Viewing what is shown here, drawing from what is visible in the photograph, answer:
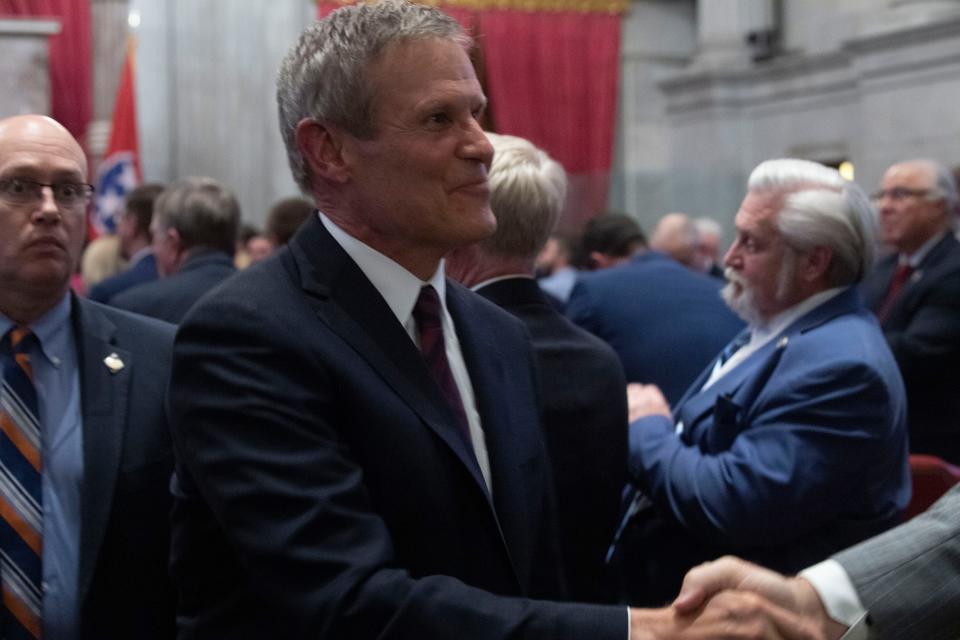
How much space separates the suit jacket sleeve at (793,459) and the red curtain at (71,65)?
1208 cm

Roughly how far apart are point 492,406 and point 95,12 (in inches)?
495

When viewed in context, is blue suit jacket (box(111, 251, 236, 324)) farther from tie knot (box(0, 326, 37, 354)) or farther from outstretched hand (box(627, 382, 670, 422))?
tie knot (box(0, 326, 37, 354))

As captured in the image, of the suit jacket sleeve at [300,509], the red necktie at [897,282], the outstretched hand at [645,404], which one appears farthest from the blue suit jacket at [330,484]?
the red necktie at [897,282]

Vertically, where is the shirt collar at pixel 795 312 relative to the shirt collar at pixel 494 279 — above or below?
below

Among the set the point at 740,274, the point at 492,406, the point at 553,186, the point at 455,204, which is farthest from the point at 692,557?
the point at 455,204

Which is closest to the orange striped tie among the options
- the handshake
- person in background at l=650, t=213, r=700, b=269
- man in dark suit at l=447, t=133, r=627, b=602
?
man in dark suit at l=447, t=133, r=627, b=602

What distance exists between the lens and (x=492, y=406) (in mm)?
2133

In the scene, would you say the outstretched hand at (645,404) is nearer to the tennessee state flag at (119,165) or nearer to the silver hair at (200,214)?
the silver hair at (200,214)

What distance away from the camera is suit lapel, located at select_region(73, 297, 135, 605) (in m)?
2.41

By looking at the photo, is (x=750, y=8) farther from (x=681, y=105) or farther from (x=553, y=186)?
(x=553, y=186)

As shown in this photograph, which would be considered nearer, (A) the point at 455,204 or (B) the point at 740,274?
(A) the point at 455,204

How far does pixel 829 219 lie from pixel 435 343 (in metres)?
1.44

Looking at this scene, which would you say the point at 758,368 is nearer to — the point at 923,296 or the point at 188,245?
the point at 923,296

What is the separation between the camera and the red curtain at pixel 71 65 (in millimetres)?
14156
